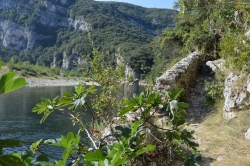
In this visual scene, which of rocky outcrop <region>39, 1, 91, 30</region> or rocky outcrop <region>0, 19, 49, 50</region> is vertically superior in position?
rocky outcrop <region>39, 1, 91, 30</region>

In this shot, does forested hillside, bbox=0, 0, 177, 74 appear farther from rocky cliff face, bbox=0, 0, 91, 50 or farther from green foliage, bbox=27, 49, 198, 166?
green foliage, bbox=27, 49, 198, 166

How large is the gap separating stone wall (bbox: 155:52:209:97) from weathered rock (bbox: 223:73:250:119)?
1.33 m

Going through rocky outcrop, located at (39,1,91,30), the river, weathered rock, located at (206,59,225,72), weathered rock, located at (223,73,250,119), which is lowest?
the river

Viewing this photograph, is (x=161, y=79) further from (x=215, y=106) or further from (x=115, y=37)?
(x=115, y=37)

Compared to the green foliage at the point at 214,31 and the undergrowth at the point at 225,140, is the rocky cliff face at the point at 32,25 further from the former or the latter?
the undergrowth at the point at 225,140

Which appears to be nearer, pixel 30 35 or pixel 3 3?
pixel 30 35

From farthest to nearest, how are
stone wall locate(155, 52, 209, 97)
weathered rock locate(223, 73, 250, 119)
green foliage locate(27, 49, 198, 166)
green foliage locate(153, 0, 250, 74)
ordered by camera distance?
stone wall locate(155, 52, 209, 97), weathered rock locate(223, 73, 250, 119), green foliage locate(153, 0, 250, 74), green foliage locate(27, 49, 198, 166)

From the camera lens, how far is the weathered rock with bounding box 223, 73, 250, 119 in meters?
4.45

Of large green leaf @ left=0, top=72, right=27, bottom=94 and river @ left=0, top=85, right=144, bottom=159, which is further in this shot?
river @ left=0, top=85, right=144, bottom=159

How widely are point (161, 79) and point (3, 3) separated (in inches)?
5176

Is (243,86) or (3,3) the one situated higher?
(3,3)

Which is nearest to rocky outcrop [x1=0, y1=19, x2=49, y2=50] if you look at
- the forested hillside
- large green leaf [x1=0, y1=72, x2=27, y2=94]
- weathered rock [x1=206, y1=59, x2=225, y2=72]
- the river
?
the forested hillside

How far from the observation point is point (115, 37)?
8800 centimetres

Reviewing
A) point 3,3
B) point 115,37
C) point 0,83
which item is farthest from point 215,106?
point 3,3
